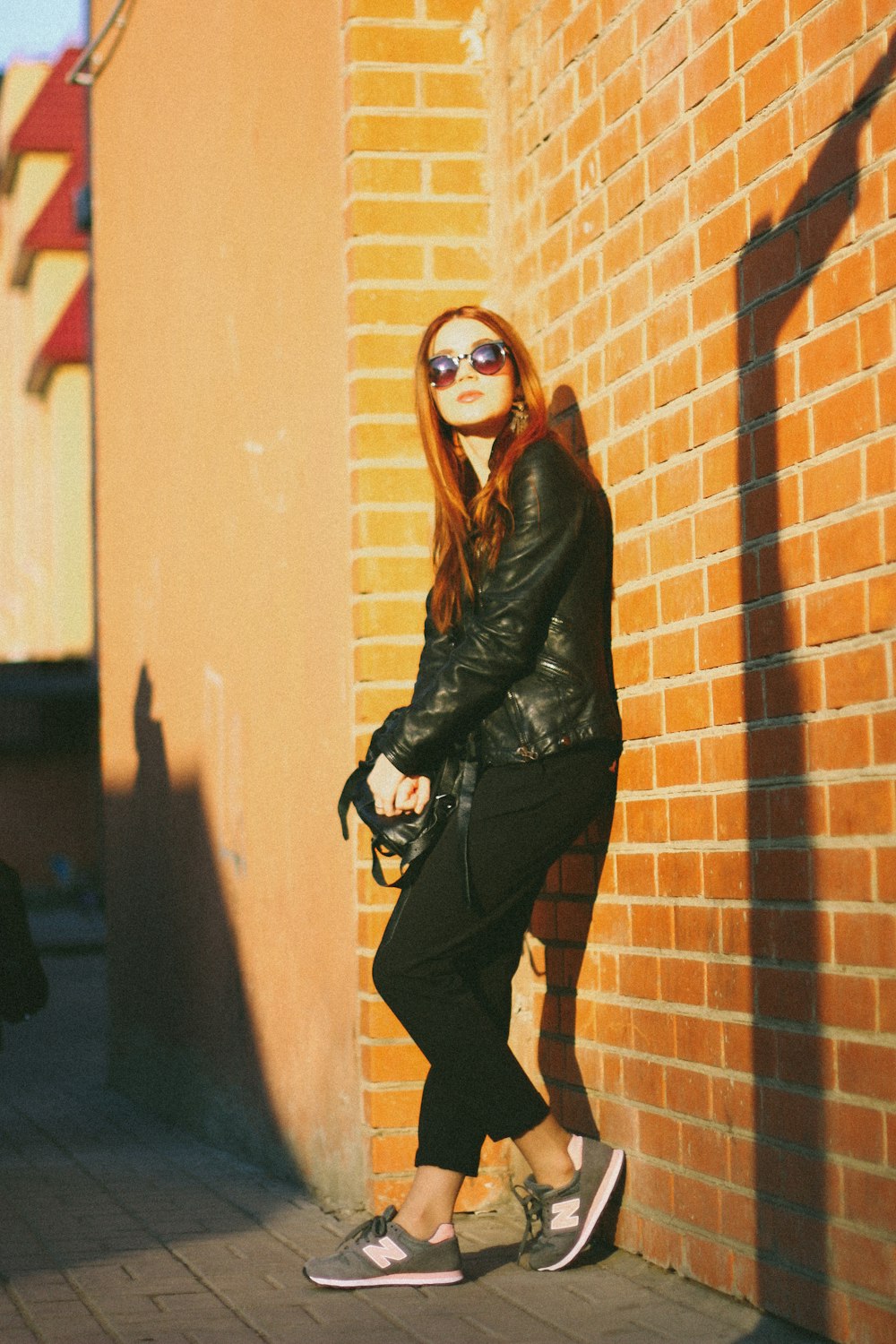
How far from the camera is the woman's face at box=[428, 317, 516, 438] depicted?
4.23m

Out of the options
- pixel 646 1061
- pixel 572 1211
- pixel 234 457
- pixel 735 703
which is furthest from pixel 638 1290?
pixel 234 457

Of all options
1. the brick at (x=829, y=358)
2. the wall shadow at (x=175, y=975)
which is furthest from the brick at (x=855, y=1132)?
the wall shadow at (x=175, y=975)

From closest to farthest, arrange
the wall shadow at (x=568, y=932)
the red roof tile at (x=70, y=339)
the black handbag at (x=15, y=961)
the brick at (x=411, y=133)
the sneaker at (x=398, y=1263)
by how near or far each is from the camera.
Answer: the sneaker at (x=398, y=1263), the wall shadow at (x=568, y=932), the brick at (x=411, y=133), the black handbag at (x=15, y=961), the red roof tile at (x=70, y=339)

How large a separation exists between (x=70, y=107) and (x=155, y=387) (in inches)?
983

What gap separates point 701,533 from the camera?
3.87 metres

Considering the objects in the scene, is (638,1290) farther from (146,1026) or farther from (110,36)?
(110,36)

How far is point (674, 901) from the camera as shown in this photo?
4016 mm

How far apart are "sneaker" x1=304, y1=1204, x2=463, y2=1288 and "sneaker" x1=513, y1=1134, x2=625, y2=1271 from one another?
20 centimetres

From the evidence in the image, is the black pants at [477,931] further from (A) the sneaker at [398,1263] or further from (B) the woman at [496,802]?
(A) the sneaker at [398,1263]

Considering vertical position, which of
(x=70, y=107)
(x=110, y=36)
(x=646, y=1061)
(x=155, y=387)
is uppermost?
(x=70, y=107)

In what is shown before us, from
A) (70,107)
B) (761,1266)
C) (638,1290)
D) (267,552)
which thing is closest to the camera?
(761,1266)

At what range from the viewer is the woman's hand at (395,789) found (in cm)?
400

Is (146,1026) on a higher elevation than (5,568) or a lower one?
lower

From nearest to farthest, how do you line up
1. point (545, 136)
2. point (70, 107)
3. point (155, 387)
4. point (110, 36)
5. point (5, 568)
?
point (545, 136) < point (155, 387) < point (110, 36) < point (70, 107) < point (5, 568)
